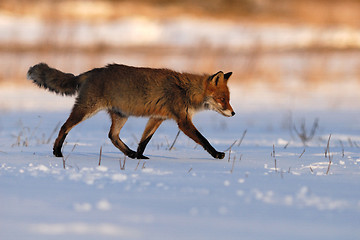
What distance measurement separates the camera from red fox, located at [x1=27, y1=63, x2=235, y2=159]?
5867 millimetres

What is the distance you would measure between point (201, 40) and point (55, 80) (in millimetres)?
11195

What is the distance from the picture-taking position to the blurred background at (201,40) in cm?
1647

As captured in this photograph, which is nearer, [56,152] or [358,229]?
[358,229]

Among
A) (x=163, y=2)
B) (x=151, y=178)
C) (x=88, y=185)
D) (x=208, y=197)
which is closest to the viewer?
(x=208, y=197)

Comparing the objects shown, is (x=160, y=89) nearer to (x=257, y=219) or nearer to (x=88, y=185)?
(x=88, y=185)

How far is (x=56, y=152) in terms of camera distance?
5773 mm

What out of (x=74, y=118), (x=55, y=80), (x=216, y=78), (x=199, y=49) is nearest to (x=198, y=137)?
(x=216, y=78)

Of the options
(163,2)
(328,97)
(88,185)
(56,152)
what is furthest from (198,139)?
(163,2)

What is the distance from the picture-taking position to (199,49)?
16562 mm

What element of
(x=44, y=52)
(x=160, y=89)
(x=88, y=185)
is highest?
(x=44, y=52)

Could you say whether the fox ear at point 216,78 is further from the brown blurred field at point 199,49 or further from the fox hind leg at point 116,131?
the brown blurred field at point 199,49

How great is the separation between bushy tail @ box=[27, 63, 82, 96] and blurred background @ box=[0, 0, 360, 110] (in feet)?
24.7

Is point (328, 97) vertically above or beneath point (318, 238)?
above

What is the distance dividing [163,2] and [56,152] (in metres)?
23.2
